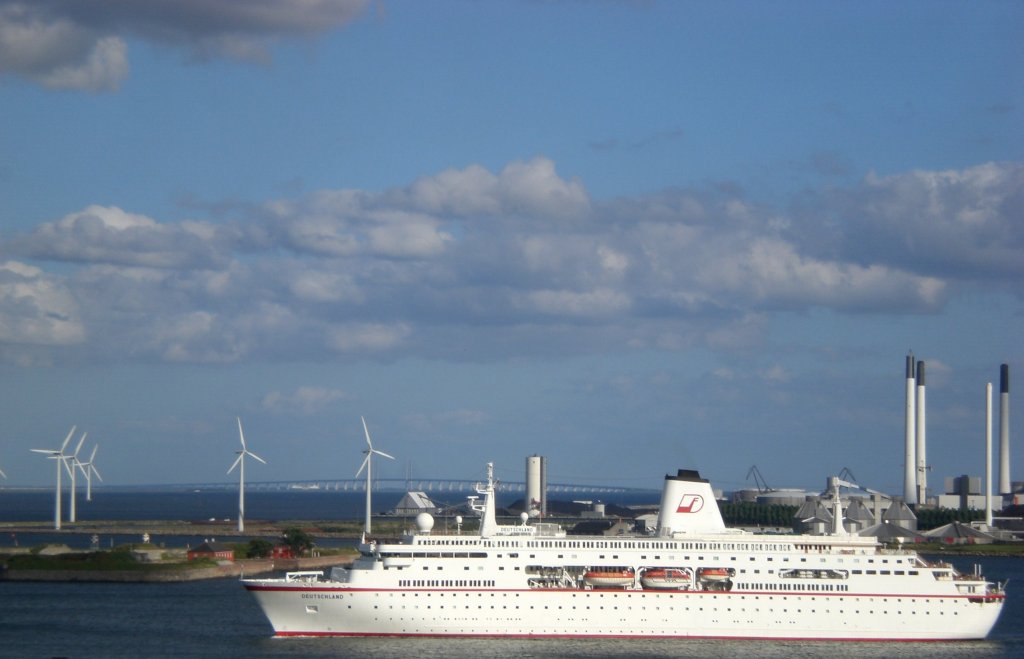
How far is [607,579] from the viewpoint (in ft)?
144

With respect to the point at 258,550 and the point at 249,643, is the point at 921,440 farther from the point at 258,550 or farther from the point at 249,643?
the point at 249,643

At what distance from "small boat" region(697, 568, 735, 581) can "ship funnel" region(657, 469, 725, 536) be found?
2449mm

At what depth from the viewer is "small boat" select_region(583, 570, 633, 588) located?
43.9 m

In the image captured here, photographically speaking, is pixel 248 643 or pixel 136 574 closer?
pixel 248 643

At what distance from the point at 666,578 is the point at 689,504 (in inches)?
144

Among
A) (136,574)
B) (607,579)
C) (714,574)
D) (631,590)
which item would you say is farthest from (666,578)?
(136,574)

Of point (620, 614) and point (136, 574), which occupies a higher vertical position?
point (620, 614)

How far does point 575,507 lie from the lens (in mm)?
133125

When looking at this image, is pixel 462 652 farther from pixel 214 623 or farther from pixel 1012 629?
pixel 1012 629

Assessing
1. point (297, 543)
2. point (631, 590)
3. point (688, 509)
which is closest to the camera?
point (631, 590)

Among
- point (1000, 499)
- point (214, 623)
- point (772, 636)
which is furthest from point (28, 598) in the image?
point (1000, 499)

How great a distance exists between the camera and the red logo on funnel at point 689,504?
47.0 metres

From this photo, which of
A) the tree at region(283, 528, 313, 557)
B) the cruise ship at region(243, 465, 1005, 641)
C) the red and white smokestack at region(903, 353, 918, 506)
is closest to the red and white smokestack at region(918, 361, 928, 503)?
the red and white smokestack at region(903, 353, 918, 506)

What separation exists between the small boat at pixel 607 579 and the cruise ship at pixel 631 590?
0.03 m
